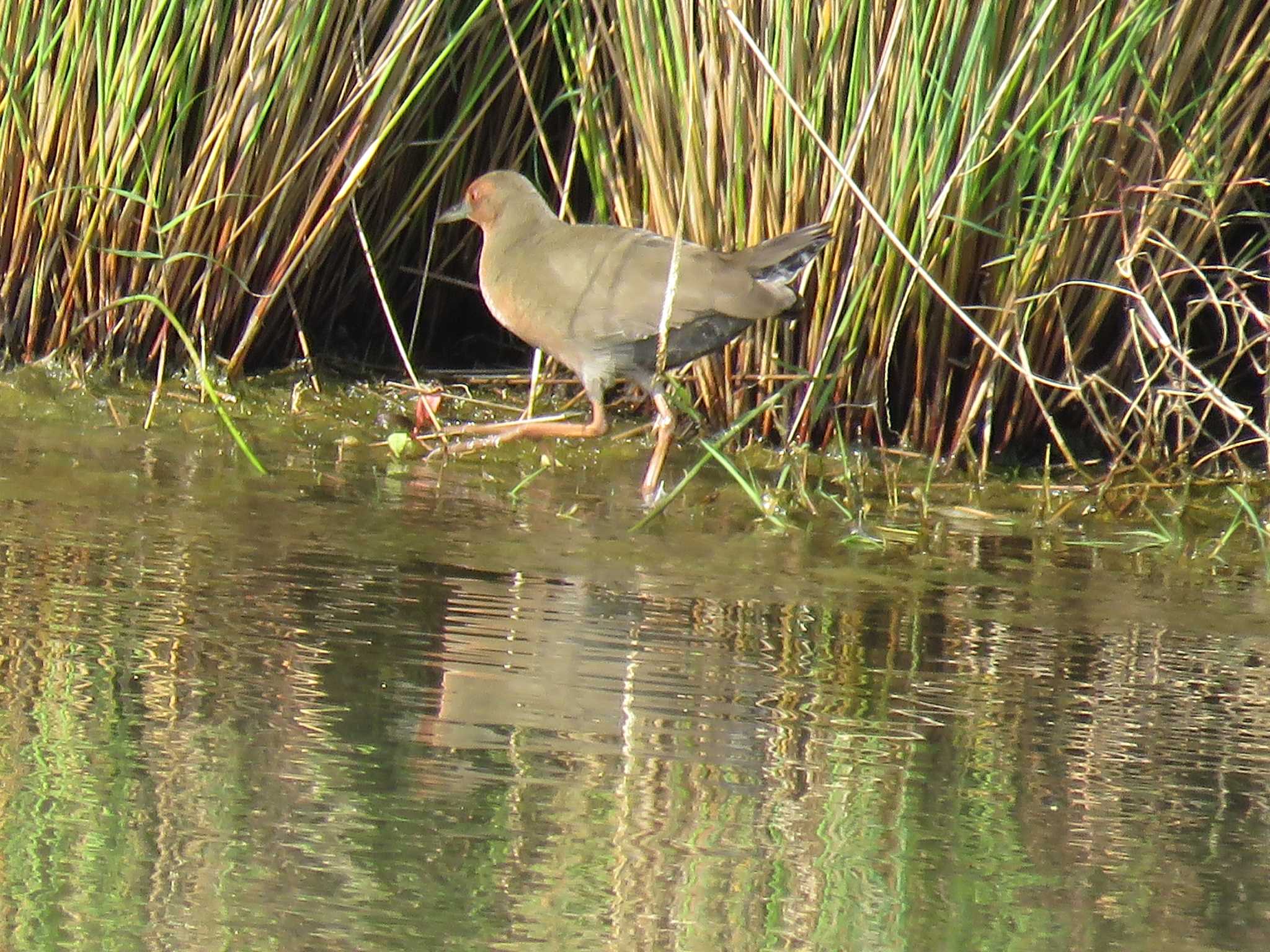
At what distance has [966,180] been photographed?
3.71 meters

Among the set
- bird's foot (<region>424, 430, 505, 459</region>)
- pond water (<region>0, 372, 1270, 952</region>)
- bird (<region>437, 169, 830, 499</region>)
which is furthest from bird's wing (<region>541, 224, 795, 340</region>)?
pond water (<region>0, 372, 1270, 952</region>)

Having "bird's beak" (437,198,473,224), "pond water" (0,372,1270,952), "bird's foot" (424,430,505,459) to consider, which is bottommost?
"pond water" (0,372,1270,952)

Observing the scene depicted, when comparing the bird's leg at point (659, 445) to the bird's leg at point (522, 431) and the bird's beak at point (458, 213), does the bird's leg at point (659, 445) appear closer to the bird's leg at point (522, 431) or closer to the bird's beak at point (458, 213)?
the bird's leg at point (522, 431)

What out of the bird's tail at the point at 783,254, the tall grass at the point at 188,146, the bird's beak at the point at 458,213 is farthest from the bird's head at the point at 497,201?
the bird's tail at the point at 783,254

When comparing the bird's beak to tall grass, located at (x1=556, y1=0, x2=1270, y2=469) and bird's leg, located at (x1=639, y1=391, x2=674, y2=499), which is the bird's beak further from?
bird's leg, located at (x1=639, y1=391, x2=674, y2=499)

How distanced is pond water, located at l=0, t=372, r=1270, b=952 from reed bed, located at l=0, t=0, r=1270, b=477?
1.51 ft

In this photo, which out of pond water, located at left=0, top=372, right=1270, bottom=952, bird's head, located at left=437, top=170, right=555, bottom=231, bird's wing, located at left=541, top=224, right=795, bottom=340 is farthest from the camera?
bird's head, located at left=437, top=170, right=555, bottom=231

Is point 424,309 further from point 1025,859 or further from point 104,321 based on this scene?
point 1025,859

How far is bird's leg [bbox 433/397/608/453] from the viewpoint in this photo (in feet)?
12.9

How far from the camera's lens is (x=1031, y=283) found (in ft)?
12.7

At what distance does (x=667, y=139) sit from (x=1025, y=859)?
7.87ft

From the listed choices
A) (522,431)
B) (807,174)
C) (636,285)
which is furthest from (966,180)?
(522,431)

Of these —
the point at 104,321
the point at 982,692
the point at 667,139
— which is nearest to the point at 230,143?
the point at 104,321

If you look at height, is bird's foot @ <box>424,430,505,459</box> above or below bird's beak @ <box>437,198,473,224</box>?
below
